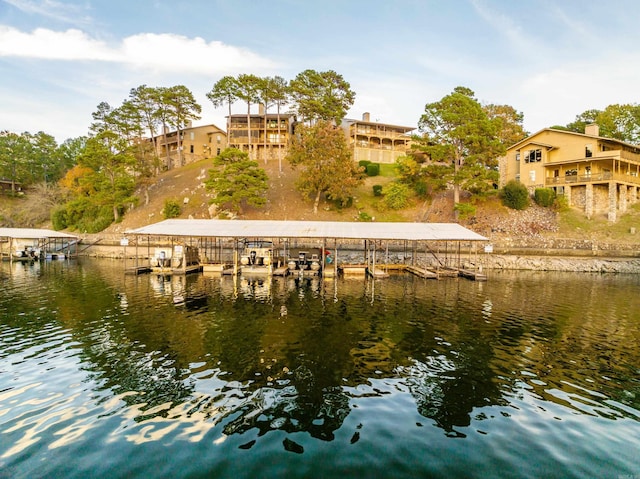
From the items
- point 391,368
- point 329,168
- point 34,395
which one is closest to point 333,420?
point 391,368

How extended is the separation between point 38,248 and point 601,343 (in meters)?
62.1

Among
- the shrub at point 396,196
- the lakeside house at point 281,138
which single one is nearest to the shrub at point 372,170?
the lakeside house at point 281,138

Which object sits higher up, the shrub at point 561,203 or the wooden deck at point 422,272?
the shrub at point 561,203

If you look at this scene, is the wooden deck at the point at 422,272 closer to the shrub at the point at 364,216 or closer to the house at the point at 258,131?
the shrub at the point at 364,216

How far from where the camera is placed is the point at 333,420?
9.24 metres

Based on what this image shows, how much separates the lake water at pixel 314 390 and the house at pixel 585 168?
121ft

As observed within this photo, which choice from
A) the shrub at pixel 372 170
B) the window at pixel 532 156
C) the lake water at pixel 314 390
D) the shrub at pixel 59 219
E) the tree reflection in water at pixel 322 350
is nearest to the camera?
the lake water at pixel 314 390

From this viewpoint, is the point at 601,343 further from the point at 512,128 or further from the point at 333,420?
the point at 512,128

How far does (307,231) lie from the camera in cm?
3381

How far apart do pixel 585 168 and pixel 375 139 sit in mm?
38353

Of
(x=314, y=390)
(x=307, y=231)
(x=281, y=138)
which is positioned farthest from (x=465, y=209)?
(x=314, y=390)

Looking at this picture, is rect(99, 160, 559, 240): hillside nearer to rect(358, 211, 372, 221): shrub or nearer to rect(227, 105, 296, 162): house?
rect(358, 211, 372, 221): shrub

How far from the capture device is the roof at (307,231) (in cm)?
3275

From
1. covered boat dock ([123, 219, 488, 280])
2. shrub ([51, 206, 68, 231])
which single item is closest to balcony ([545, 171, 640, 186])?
covered boat dock ([123, 219, 488, 280])
